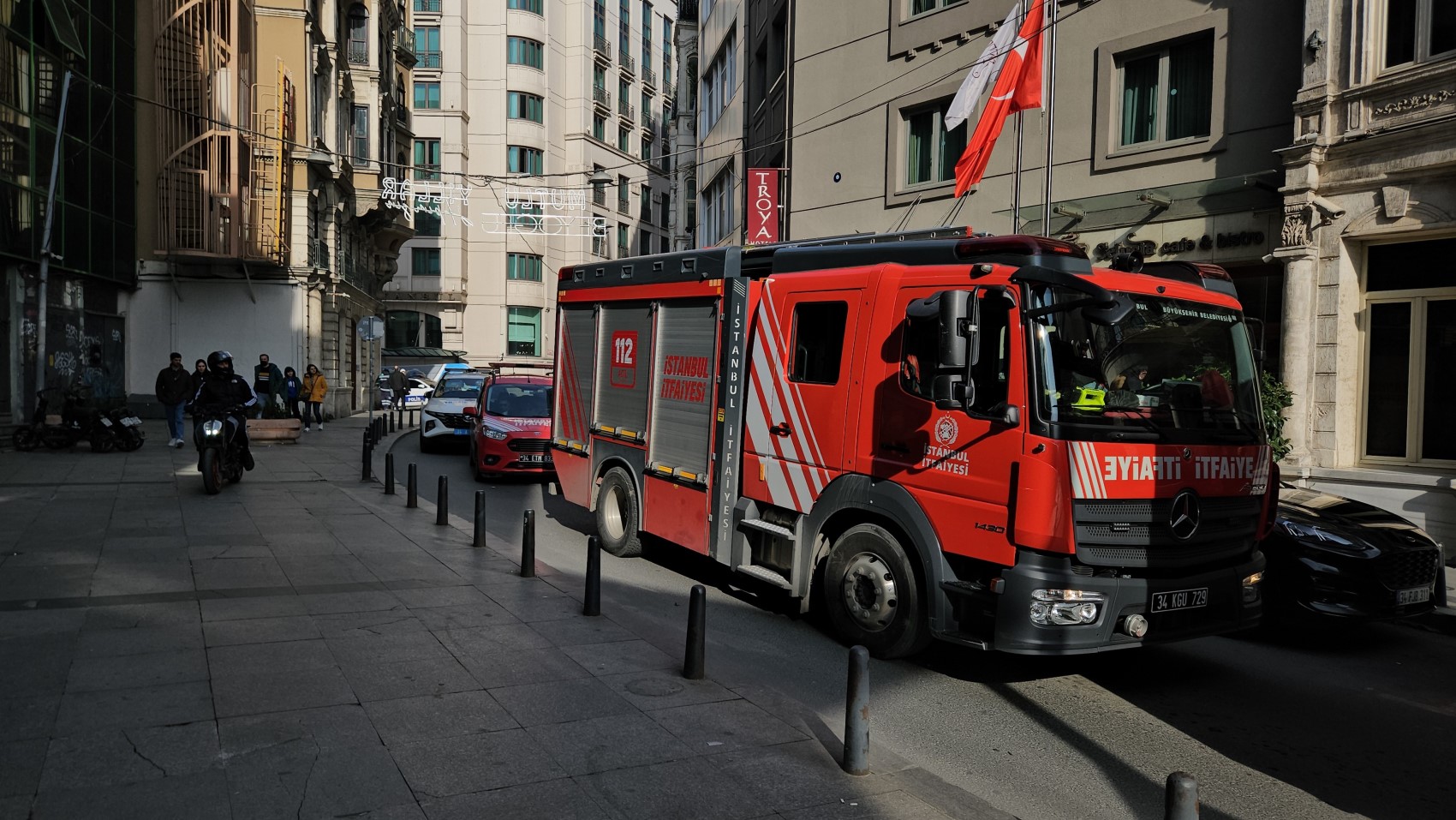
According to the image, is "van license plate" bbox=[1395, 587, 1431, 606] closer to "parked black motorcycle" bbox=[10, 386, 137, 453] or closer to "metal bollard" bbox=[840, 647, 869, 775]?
"metal bollard" bbox=[840, 647, 869, 775]

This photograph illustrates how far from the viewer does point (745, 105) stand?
1034 inches

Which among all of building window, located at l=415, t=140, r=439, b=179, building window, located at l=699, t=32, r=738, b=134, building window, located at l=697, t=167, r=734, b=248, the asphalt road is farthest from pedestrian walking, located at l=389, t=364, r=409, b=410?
the asphalt road

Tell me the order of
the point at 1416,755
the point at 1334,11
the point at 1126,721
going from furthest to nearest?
the point at 1334,11
the point at 1126,721
the point at 1416,755

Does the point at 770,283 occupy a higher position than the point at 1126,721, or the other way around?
the point at 770,283

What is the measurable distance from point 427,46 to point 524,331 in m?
16.0

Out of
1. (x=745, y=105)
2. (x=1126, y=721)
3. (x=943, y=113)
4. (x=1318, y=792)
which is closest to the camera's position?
(x=1318, y=792)

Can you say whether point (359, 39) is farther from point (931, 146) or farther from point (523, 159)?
point (931, 146)

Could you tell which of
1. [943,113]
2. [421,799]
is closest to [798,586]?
Answer: [421,799]

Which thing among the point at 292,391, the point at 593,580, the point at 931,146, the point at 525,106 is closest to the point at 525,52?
the point at 525,106

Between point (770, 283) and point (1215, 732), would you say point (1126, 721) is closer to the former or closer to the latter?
point (1215, 732)

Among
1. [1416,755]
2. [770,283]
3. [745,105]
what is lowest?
[1416,755]

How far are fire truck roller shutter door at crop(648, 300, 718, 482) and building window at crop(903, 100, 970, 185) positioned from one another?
9856mm

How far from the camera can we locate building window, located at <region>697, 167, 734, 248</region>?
2798 centimetres

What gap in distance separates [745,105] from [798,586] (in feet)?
69.4
